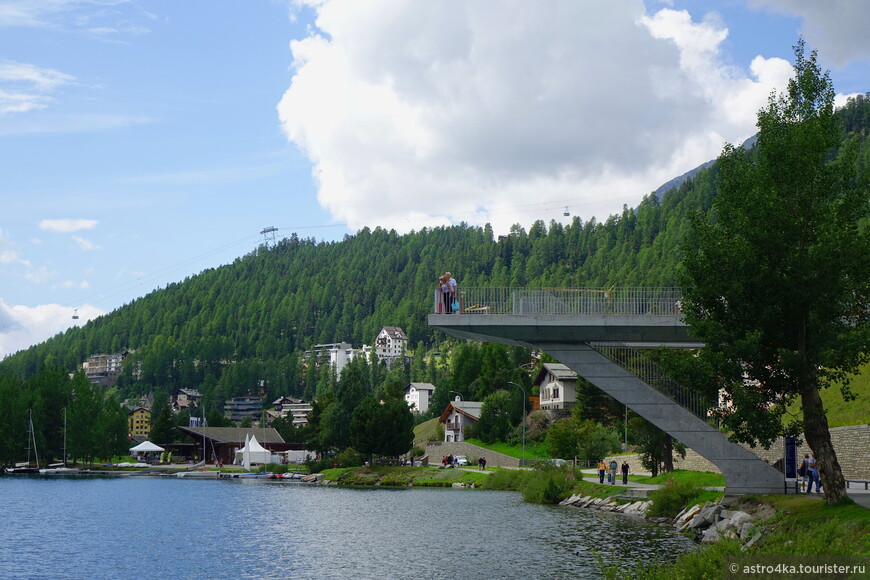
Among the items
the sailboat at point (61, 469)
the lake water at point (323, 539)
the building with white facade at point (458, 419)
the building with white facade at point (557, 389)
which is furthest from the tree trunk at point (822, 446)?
the sailboat at point (61, 469)

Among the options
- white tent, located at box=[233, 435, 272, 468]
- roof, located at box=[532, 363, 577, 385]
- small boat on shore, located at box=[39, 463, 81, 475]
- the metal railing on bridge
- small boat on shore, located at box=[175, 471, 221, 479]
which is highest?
the metal railing on bridge

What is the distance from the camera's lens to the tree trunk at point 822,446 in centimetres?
3180

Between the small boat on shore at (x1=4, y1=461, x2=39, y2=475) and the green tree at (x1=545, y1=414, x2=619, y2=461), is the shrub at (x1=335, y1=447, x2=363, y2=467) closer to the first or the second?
the green tree at (x1=545, y1=414, x2=619, y2=461)

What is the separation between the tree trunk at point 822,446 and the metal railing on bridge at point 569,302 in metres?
10.9

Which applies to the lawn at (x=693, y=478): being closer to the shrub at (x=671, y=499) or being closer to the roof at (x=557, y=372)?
the shrub at (x=671, y=499)

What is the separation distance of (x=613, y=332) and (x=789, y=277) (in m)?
12.5

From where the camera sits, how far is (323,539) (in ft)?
141

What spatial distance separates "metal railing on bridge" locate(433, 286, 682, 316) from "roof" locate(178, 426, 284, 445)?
120294 millimetres

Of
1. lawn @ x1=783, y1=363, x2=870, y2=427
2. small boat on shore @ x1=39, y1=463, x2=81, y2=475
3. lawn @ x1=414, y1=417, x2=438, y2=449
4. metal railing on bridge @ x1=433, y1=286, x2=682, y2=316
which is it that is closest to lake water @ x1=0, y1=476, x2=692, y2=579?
metal railing on bridge @ x1=433, y1=286, x2=682, y2=316

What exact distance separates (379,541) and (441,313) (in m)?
11.1

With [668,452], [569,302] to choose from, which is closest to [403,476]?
[668,452]

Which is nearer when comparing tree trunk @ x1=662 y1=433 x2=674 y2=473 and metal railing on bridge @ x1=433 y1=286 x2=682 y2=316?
metal railing on bridge @ x1=433 y1=286 x2=682 y2=316

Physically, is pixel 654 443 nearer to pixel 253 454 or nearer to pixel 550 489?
pixel 550 489

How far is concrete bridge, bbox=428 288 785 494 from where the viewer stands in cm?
4253
